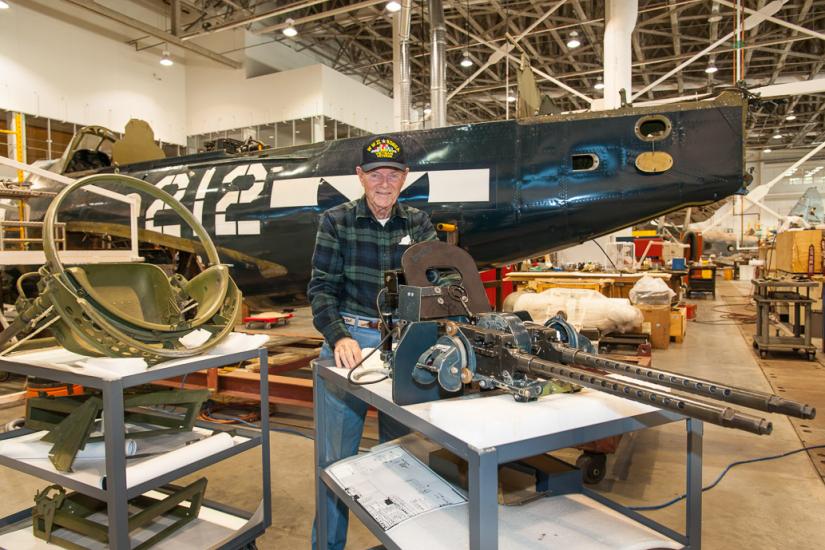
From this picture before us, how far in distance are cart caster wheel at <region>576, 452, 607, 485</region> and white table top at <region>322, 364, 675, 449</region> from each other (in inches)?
64.5

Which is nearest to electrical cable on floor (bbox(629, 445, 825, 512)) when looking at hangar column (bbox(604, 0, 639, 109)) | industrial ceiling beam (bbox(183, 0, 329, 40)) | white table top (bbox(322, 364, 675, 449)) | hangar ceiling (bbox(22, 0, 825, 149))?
white table top (bbox(322, 364, 675, 449))

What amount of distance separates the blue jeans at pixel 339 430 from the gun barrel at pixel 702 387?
1013 mm

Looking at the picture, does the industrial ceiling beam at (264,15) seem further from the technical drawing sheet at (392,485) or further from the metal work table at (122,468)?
the technical drawing sheet at (392,485)

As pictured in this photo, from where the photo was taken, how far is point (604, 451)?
9.69 ft

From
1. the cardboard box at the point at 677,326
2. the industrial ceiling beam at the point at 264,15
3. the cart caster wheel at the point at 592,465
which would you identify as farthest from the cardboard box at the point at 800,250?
the industrial ceiling beam at the point at 264,15

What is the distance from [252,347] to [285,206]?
203 centimetres

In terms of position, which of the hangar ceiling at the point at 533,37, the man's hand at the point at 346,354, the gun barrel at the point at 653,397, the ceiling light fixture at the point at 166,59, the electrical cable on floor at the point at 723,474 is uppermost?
the hangar ceiling at the point at 533,37

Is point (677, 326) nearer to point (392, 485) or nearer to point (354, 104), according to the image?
point (392, 485)

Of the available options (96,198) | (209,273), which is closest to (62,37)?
(96,198)

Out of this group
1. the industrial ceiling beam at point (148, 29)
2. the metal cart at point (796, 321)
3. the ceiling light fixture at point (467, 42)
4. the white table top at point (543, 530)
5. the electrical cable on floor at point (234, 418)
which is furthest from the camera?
the industrial ceiling beam at point (148, 29)

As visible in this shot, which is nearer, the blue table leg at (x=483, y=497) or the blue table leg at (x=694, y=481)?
the blue table leg at (x=483, y=497)

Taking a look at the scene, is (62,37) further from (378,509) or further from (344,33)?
(378,509)

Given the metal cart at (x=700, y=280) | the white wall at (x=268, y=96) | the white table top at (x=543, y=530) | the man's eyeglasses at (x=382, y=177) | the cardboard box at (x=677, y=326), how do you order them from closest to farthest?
the white table top at (x=543, y=530), the man's eyeglasses at (x=382, y=177), the cardboard box at (x=677, y=326), the white wall at (x=268, y=96), the metal cart at (x=700, y=280)

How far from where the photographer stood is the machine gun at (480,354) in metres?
1.17
